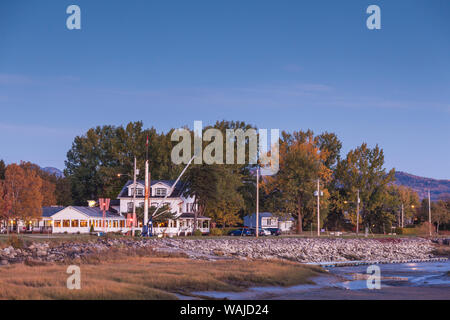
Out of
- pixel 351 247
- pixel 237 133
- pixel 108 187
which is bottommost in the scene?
pixel 351 247

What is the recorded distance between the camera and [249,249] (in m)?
52.4

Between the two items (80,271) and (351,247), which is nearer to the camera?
(80,271)

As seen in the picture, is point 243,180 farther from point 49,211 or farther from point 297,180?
point 49,211

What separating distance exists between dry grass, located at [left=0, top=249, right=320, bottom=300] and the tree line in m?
49.6

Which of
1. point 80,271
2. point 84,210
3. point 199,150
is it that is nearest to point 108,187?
point 84,210

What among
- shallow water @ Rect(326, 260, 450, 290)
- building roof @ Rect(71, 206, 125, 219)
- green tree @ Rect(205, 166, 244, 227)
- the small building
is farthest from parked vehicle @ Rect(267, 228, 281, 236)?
shallow water @ Rect(326, 260, 450, 290)

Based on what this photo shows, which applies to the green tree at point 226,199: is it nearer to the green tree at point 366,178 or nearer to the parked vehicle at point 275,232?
the parked vehicle at point 275,232

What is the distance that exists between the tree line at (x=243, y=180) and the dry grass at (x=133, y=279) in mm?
49583

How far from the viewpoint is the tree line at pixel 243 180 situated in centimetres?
8544

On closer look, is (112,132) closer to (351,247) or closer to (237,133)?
(237,133)

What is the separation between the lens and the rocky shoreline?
37822mm

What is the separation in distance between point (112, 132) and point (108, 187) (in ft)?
38.9

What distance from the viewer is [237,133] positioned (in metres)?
104
